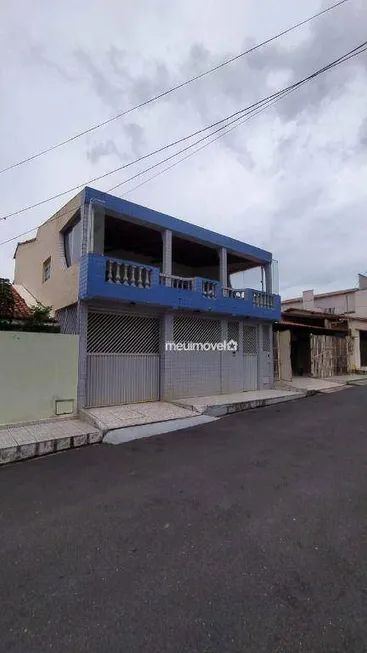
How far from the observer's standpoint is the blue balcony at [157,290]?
8.53 m

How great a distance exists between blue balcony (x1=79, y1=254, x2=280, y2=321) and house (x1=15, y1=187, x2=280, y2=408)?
29 mm

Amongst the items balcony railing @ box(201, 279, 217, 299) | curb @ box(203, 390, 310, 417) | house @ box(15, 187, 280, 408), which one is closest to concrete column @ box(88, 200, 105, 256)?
house @ box(15, 187, 280, 408)

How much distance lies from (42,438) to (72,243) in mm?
5757

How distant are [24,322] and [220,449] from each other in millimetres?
5903

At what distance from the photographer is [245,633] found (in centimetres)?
200

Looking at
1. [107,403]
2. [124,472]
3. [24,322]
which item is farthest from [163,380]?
[124,472]

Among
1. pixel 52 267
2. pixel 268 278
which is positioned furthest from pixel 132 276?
pixel 268 278

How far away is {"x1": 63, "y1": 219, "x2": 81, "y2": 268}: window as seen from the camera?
950 cm

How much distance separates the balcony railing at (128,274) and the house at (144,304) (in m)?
0.03

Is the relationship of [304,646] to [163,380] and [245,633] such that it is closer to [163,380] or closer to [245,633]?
[245,633]

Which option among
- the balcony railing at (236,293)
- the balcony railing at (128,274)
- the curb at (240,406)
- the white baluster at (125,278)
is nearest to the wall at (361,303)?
the curb at (240,406)

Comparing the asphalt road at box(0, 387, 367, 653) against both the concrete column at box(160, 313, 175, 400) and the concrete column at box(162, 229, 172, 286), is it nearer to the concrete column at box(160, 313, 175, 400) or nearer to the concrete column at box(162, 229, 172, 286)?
the concrete column at box(160, 313, 175, 400)

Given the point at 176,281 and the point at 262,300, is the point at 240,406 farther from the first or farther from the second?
the point at 262,300

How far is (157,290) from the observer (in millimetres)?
9734
